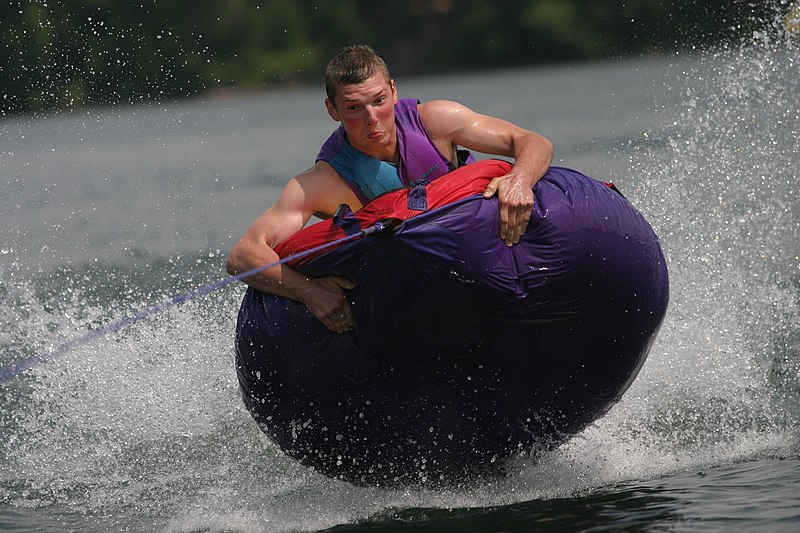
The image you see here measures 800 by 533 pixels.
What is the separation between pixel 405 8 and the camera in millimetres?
41781

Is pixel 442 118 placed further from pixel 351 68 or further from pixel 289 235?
pixel 289 235

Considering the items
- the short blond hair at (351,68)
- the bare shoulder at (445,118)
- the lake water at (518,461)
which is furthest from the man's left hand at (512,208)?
the lake water at (518,461)

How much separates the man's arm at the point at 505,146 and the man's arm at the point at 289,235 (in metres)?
0.45

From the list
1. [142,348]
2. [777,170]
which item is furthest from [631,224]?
[777,170]

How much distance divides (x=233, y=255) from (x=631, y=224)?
147 centimetres

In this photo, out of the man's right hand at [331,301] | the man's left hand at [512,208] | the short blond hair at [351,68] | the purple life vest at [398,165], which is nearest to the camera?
the man's left hand at [512,208]

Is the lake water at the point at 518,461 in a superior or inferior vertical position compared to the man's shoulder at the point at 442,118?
inferior

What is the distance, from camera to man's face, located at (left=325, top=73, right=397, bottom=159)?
4359 mm

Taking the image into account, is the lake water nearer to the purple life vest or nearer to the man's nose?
the purple life vest

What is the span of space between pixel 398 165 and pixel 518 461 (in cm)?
123

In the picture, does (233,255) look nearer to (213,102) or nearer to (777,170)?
(777,170)

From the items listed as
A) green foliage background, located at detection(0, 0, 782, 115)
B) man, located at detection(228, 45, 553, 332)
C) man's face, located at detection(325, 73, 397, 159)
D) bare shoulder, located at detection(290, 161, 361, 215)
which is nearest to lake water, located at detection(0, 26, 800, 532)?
man, located at detection(228, 45, 553, 332)

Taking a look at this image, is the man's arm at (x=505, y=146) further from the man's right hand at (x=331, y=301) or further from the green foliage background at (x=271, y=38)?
the green foliage background at (x=271, y=38)

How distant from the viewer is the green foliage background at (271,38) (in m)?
29.3
